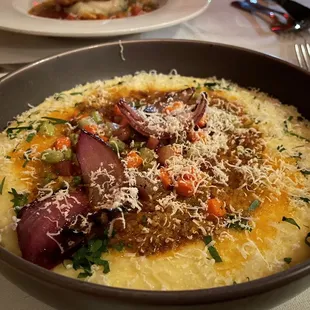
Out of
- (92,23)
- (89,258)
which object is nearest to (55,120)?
(89,258)

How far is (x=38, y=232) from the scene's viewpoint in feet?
5.01

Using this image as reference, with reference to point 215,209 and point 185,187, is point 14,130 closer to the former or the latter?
point 185,187

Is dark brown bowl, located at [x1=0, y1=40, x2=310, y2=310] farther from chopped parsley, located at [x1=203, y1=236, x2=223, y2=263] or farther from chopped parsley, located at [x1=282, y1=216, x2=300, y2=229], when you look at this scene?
chopped parsley, located at [x1=203, y1=236, x2=223, y2=263]

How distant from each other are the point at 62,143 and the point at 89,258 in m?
0.72

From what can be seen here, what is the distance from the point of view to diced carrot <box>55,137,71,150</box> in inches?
80.7

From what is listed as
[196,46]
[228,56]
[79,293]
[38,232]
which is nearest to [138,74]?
[196,46]

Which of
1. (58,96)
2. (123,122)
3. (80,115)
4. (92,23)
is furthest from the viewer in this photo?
(92,23)

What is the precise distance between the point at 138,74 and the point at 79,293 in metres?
1.75

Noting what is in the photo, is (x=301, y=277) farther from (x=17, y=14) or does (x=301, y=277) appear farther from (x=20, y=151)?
(x=17, y=14)

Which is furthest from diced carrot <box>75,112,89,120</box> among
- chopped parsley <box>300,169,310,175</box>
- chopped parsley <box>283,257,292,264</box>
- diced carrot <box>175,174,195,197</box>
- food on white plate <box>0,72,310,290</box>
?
chopped parsley <box>283,257,292,264</box>

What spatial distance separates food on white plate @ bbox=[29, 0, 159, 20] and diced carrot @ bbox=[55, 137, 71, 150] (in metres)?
1.73

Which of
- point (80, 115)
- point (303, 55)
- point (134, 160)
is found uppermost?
point (303, 55)

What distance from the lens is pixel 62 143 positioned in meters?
2.06

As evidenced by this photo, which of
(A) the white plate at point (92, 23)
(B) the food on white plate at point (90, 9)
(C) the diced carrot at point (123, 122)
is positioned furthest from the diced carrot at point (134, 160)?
(B) the food on white plate at point (90, 9)
